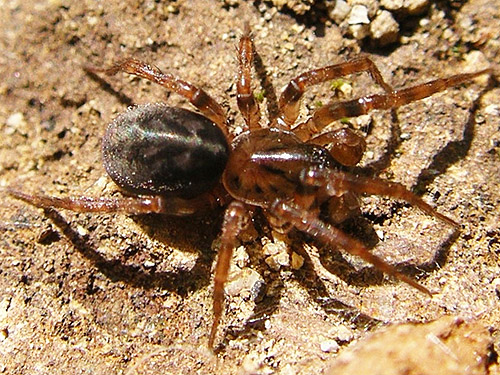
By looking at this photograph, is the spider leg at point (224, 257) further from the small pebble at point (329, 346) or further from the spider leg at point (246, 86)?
the spider leg at point (246, 86)

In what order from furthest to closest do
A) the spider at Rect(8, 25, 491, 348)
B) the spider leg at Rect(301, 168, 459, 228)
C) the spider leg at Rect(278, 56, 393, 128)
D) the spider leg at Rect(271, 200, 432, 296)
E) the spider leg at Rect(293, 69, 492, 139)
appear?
the spider leg at Rect(278, 56, 393, 128), the spider leg at Rect(293, 69, 492, 139), the spider at Rect(8, 25, 491, 348), the spider leg at Rect(301, 168, 459, 228), the spider leg at Rect(271, 200, 432, 296)

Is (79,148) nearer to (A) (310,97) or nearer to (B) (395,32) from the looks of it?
(A) (310,97)

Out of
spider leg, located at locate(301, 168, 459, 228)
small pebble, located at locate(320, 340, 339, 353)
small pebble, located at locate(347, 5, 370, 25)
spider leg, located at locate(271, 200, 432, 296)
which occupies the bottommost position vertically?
small pebble, located at locate(320, 340, 339, 353)

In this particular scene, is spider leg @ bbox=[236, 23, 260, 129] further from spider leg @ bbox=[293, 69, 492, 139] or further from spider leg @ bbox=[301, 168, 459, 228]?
spider leg @ bbox=[301, 168, 459, 228]

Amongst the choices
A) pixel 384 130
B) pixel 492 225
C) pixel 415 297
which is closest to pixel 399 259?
pixel 415 297

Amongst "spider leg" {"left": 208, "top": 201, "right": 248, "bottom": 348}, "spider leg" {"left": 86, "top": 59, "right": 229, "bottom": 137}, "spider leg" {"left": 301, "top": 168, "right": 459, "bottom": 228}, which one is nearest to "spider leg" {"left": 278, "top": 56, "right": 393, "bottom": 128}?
"spider leg" {"left": 86, "top": 59, "right": 229, "bottom": 137}

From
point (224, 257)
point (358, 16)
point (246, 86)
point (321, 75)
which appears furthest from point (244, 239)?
point (358, 16)
